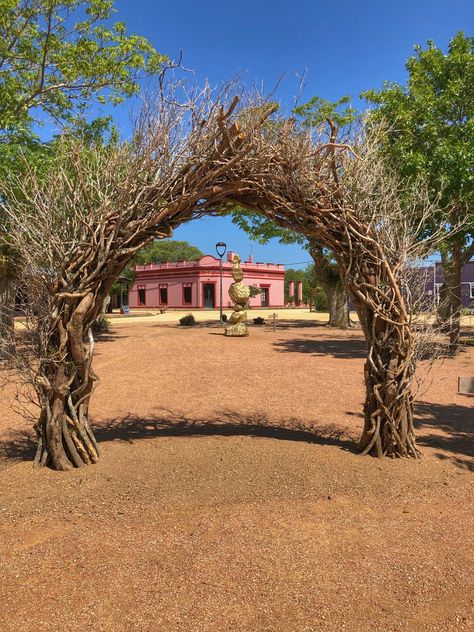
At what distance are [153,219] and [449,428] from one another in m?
4.88

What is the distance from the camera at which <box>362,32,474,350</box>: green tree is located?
1102cm

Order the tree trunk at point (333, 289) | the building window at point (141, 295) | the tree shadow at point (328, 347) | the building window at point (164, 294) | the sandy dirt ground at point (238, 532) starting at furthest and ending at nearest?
1. the building window at point (141, 295)
2. the building window at point (164, 294)
3. the tree trunk at point (333, 289)
4. the tree shadow at point (328, 347)
5. the sandy dirt ground at point (238, 532)

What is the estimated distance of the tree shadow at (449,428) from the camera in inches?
207

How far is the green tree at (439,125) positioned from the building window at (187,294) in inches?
1561

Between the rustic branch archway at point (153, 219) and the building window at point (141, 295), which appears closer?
the rustic branch archway at point (153, 219)

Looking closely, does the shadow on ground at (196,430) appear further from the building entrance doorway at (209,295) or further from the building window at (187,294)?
the building window at (187,294)

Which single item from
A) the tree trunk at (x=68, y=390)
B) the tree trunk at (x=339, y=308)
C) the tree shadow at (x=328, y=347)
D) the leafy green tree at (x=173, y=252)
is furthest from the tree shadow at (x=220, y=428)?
the leafy green tree at (x=173, y=252)

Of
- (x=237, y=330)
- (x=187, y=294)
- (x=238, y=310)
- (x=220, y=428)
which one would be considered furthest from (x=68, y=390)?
(x=187, y=294)

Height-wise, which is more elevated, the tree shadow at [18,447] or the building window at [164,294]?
the building window at [164,294]

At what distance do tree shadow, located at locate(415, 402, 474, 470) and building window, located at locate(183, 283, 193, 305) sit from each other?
1759 inches

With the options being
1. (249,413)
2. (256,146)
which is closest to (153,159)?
(256,146)

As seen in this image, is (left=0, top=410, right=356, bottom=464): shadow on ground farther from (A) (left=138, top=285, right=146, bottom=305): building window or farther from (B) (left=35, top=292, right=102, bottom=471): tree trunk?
(A) (left=138, top=285, right=146, bottom=305): building window

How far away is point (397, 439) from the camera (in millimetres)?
4758

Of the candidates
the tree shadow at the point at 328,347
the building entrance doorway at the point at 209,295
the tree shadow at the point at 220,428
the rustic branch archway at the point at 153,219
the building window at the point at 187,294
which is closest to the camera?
the rustic branch archway at the point at 153,219
